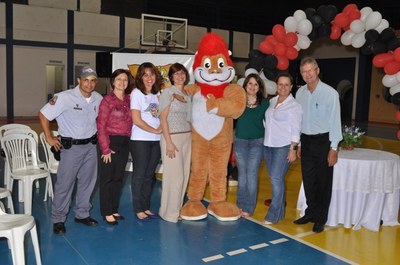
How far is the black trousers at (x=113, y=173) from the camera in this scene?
353 cm

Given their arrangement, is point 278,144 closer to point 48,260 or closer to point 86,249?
point 86,249

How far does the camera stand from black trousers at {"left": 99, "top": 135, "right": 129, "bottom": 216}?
3525 mm

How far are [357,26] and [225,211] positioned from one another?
295 centimetres

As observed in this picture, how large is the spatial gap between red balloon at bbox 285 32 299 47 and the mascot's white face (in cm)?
181

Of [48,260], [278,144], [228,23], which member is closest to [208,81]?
[278,144]

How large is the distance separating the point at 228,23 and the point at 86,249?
15.1m

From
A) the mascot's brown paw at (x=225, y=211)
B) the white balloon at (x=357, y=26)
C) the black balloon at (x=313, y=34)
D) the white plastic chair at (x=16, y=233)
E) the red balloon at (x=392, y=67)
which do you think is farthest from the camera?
the black balloon at (x=313, y=34)

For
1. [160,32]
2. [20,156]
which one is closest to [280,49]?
[20,156]

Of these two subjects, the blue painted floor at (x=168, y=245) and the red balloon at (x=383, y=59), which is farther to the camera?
the red balloon at (x=383, y=59)

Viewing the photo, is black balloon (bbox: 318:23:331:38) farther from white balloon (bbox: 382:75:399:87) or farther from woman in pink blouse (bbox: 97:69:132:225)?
woman in pink blouse (bbox: 97:69:132:225)

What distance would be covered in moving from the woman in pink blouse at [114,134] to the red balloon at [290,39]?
254cm

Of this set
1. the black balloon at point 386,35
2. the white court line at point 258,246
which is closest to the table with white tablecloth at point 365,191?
the white court line at point 258,246

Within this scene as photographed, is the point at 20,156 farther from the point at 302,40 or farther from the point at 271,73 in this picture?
the point at 302,40

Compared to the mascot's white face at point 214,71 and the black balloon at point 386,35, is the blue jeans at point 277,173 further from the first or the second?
the black balloon at point 386,35
